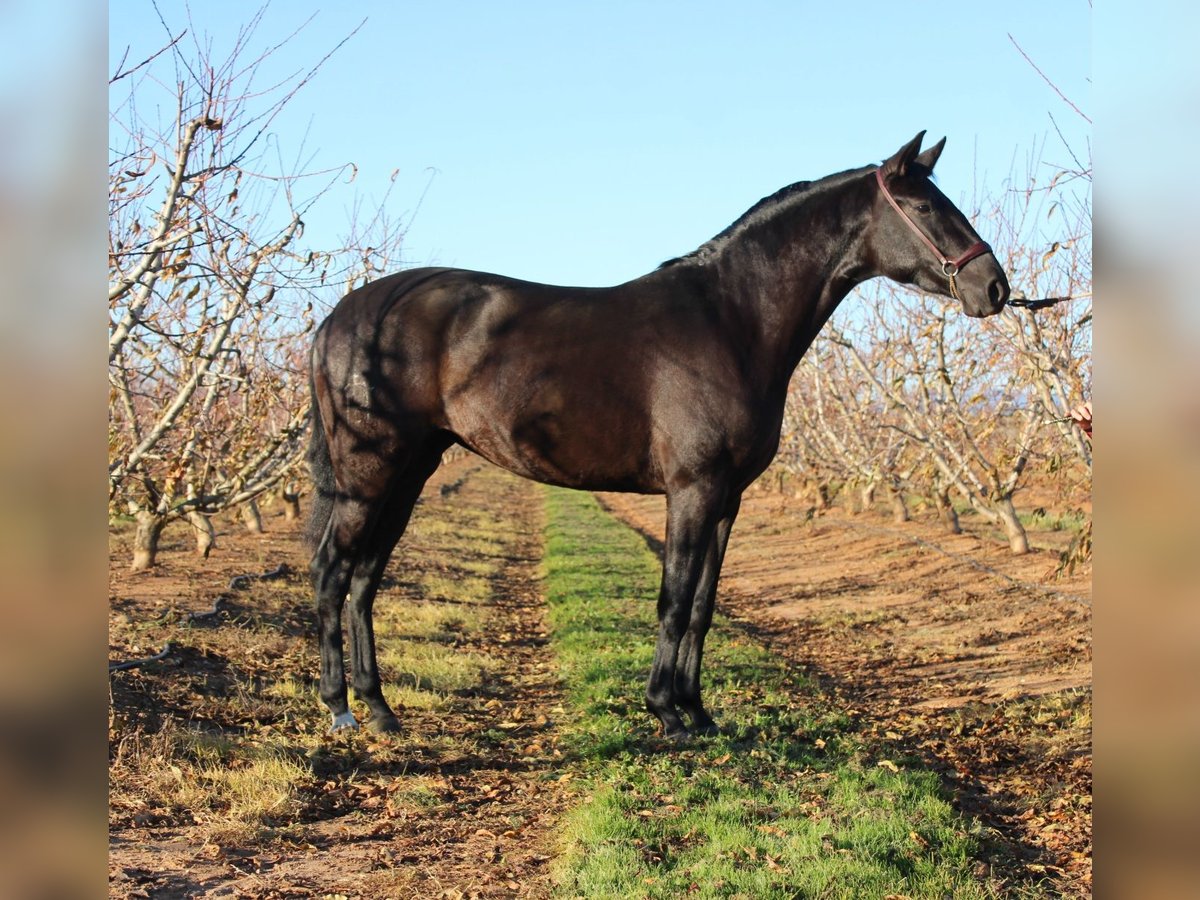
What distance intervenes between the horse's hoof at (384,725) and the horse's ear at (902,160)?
3.66m

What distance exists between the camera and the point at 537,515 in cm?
2666

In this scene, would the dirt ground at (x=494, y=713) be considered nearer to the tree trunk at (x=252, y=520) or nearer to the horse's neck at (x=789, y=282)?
the tree trunk at (x=252, y=520)

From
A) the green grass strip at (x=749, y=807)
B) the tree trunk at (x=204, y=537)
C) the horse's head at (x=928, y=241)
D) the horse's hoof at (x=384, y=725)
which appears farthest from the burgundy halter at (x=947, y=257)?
the tree trunk at (x=204, y=537)

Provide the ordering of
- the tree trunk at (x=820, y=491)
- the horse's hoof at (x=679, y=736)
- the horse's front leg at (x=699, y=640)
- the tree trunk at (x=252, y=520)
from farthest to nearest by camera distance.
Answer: the tree trunk at (x=820, y=491) < the tree trunk at (x=252, y=520) < the horse's front leg at (x=699, y=640) < the horse's hoof at (x=679, y=736)

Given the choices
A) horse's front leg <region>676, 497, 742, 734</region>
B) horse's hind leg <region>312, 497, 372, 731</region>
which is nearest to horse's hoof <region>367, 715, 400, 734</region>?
horse's hind leg <region>312, 497, 372, 731</region>

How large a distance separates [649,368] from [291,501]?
42.1 ft

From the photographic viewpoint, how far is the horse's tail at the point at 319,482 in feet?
18.6

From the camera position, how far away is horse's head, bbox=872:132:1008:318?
466 centimetres

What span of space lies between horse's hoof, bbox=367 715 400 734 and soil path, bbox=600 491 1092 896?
262cm

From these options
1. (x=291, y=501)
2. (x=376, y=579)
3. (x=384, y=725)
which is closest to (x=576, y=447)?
(x=376, y=579)

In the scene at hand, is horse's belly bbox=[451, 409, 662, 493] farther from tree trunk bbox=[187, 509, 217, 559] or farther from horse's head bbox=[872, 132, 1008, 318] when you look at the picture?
tree trunk bbox=[187, 509, 217, 559]
